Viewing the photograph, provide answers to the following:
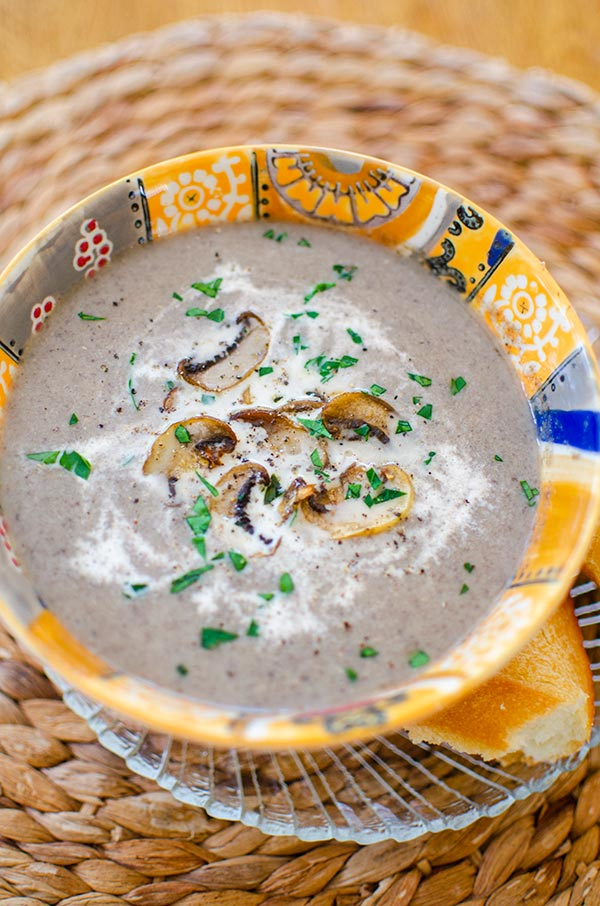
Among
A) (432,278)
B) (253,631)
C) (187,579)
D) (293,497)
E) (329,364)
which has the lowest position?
(253,631)

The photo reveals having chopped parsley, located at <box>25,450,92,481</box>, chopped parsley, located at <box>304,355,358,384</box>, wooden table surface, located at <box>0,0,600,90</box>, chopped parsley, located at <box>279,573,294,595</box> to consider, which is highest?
wooden table surface, located at <box>0,0,600,90</box>

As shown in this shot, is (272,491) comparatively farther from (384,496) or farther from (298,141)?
(298,141)

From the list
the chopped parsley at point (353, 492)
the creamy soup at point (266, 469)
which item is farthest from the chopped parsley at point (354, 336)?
the chopped parsley at point (353, 492)

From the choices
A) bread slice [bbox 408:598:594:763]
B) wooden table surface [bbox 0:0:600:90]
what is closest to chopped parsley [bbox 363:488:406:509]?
bread slice [bbox 408:598:594:763]

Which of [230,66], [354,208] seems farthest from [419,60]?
[354,208]

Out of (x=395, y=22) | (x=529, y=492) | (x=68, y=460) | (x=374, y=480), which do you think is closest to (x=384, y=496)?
(x=374, y=480)

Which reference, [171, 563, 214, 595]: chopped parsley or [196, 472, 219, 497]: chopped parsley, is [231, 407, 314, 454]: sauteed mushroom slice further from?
[171, 563, 214, 595]: chopped parsley

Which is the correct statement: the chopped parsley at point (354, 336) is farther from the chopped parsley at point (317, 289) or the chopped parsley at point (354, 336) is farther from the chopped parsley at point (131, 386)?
the chopped parsley at point (131, 386)

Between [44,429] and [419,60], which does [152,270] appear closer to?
[44,429]
